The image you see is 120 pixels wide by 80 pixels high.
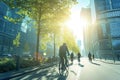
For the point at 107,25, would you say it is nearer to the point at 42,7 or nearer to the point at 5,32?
the point at 5,32

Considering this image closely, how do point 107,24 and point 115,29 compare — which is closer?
point 115,29

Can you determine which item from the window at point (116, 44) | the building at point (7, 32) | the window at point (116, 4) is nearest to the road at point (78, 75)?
the building at point (7, 32)

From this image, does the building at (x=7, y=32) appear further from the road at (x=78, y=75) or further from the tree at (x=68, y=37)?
the road at (x=78, y=75)

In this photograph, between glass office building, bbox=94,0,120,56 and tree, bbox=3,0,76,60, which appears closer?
tree, bbox=3,0,76,60

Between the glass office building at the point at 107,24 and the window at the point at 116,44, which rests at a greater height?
the glass office building at the point at 107,24

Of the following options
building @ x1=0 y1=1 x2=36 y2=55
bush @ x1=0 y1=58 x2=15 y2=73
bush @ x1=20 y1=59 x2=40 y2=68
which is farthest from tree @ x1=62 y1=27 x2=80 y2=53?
bush @ x1=0 y1=58 x2=15 y2=73

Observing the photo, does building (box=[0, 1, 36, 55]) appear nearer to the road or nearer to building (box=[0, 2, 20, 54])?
building (box=[0, 2, 20, 54])

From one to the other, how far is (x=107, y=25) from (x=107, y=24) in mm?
658

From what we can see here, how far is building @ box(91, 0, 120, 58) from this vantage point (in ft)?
290

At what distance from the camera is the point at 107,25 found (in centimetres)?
9394

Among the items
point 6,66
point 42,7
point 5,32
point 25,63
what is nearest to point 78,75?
point 6,66

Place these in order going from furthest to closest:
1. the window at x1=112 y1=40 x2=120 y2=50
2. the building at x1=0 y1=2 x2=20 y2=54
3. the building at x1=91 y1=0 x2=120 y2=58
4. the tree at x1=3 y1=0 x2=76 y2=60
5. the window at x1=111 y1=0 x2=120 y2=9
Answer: the window at x1=111 y1=0 x2=120 y2=9
the building at x1=91 y1=0 x2=120 y2=58
the window at x1=112 y1=40 x2=120 y2=50
the building at x1=0 y1=2 x2=20 y2=54
the tree at x1=3 y1=0 x2=76 y2=60

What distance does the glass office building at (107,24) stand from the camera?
8875cm

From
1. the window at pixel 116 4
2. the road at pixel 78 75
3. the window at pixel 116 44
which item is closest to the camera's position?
the road at pixel 78 75
